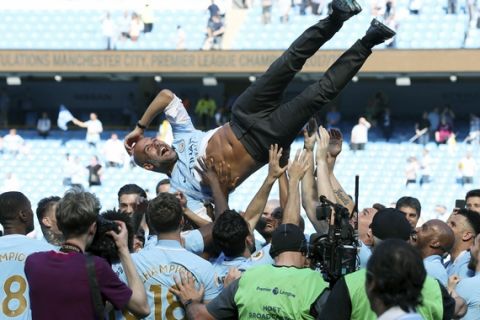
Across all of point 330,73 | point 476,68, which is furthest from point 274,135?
point 476,68

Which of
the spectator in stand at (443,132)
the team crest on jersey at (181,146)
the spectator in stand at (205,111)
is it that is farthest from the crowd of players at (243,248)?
the spectator in stand at (205,111)

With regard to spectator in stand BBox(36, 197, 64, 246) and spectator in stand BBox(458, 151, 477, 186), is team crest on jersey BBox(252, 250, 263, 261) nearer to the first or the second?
spectator in stand BBox(36, 197, 64, 246)

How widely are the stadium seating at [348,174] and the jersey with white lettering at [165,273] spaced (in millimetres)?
18888

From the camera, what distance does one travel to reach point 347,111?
105 feet

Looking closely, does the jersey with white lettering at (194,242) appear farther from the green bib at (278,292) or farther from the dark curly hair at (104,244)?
the green bib at (278,292)

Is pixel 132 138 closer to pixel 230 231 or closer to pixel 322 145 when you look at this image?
pixel 322 145

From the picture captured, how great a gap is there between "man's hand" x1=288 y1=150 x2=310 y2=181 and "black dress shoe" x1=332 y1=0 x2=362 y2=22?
1.04 meters

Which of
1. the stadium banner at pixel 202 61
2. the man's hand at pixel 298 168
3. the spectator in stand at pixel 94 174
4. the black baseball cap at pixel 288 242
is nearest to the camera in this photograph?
the black baseball cap at pixel 288 242

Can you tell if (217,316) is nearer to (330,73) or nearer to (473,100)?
(330,73)

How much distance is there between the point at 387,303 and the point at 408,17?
86.9 feet

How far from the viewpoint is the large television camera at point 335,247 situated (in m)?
5.54

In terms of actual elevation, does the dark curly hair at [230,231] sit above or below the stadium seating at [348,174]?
above

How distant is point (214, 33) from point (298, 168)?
23509mm

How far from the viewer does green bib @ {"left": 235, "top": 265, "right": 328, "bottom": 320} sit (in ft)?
18.8
